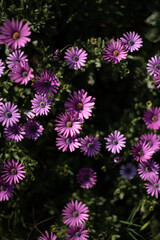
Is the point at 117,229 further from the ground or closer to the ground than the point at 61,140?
closer to the ground

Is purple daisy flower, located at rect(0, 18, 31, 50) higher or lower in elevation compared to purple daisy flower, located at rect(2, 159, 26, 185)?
higher

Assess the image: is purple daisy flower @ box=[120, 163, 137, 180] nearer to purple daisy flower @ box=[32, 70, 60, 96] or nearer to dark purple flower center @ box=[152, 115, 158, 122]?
dark purple flower center @ box=[152, 115, 158, 122]

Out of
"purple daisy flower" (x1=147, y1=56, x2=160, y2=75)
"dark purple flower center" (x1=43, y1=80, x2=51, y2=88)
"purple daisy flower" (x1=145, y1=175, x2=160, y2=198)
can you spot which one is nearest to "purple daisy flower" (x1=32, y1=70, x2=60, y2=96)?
"dark purple flower center" (x1=43, y1=80, x2=51, y2=88)

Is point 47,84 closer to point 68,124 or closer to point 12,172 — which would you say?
point 68,124

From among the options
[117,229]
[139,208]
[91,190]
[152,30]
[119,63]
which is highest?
[152,30]

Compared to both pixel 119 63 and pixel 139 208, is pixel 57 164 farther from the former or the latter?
pixel 119 63

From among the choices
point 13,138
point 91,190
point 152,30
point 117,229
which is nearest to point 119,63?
point 152,30

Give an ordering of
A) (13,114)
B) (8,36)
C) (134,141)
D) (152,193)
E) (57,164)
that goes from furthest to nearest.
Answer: (57,164), (134,141), (152,193), (13,114), (8,36)
